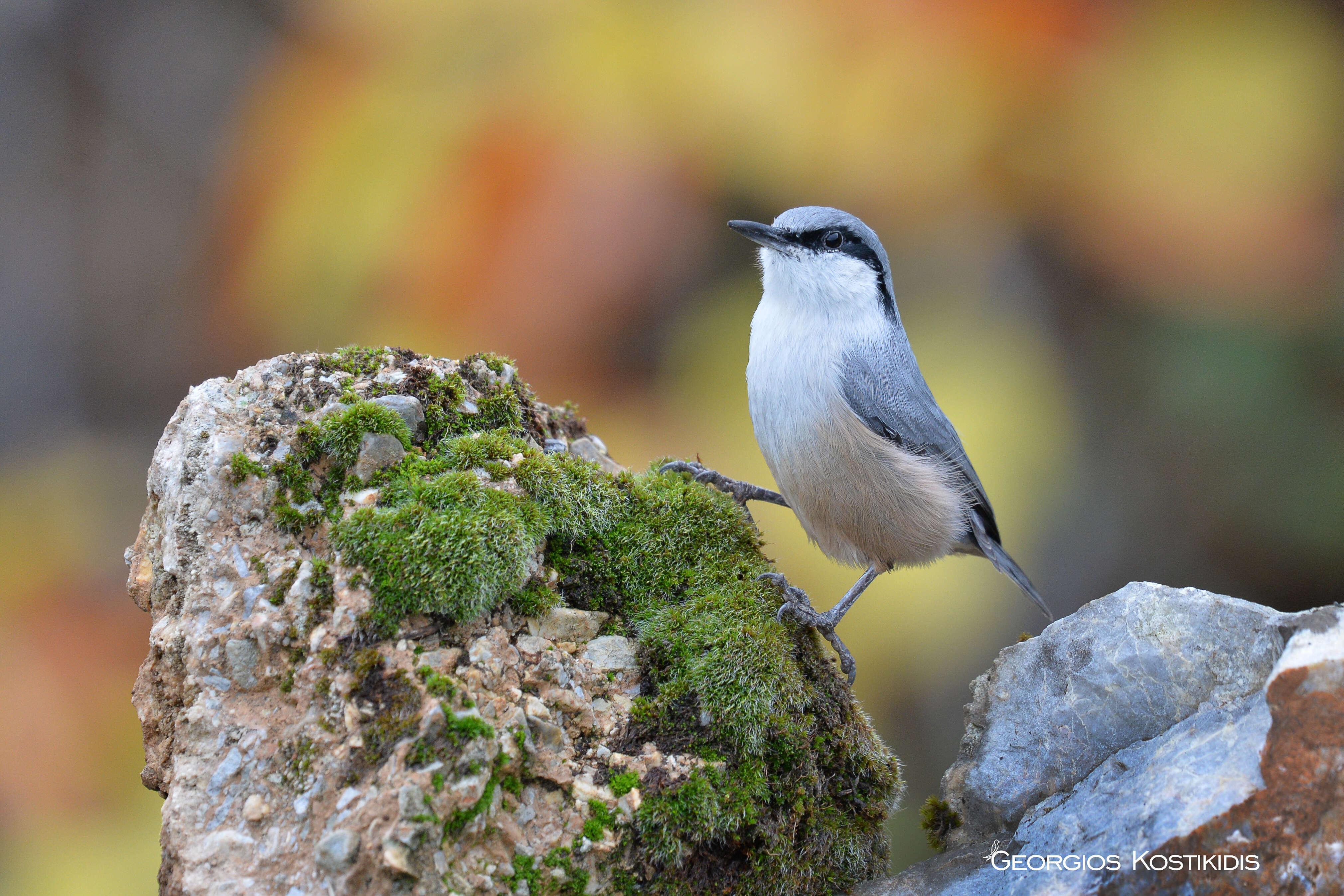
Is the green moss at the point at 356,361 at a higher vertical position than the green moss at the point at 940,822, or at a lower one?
higher

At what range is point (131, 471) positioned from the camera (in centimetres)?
480

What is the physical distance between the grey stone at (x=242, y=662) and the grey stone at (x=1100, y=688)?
1.95 m

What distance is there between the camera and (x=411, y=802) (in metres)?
1.70

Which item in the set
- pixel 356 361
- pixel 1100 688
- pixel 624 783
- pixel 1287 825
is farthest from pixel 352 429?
A: pixel 1287 825

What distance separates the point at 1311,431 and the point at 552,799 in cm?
475

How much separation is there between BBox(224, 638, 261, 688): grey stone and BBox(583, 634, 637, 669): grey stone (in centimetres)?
81

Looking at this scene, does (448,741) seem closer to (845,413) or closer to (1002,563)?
(845,413)

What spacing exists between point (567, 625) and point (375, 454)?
2.31 ft

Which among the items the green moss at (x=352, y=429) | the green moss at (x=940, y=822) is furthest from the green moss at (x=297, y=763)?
the green moss at (x=940, y=822)

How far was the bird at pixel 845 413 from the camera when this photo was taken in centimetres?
292

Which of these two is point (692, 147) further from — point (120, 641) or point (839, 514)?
point (120, 641)

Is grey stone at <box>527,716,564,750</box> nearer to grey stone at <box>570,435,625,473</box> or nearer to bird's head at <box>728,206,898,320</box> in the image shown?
grey stone at <box>570,435,625,473</box>

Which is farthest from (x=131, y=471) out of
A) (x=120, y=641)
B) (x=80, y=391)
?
(x=120, y=641)

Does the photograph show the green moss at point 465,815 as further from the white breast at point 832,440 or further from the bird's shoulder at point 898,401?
the bird's shoulder at point 898,401
